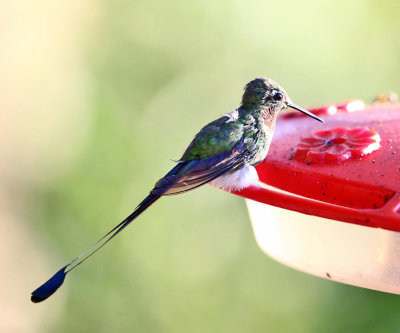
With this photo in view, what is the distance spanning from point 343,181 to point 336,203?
2.4 inches

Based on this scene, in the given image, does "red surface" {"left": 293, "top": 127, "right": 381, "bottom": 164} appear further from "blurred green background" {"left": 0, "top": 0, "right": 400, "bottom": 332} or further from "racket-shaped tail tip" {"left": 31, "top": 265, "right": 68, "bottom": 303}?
"blurred green background" {"left": 0, "top": 0, "right": 400, "bottom": 332}

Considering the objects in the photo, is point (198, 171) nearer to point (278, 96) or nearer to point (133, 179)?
point (278, 96)

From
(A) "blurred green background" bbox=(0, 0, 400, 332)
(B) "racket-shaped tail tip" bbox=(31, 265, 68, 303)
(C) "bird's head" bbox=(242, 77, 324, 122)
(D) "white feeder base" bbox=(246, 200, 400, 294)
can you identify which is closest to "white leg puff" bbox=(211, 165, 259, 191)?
(D) "white feeder base" bbox=(246, 200, 400, 294)

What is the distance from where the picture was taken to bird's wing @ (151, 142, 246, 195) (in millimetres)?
1860

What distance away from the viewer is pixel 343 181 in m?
1.65

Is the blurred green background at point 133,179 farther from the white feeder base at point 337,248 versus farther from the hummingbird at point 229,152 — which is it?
the white feeder base at point 337,248

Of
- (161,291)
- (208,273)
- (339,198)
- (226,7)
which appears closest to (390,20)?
(226,7)

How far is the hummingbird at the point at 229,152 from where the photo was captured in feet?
6.10

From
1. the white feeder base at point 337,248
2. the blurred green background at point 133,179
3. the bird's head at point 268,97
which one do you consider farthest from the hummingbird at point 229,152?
the blurred green background at point 133,179

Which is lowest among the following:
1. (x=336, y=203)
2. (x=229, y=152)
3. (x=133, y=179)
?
(x=133, y=179)

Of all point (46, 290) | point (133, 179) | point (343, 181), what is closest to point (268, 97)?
point (343, 181)

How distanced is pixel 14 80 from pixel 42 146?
1.39ft

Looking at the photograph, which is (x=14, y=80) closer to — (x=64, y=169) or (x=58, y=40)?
(x=58, y=40)

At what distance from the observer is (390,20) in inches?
165
